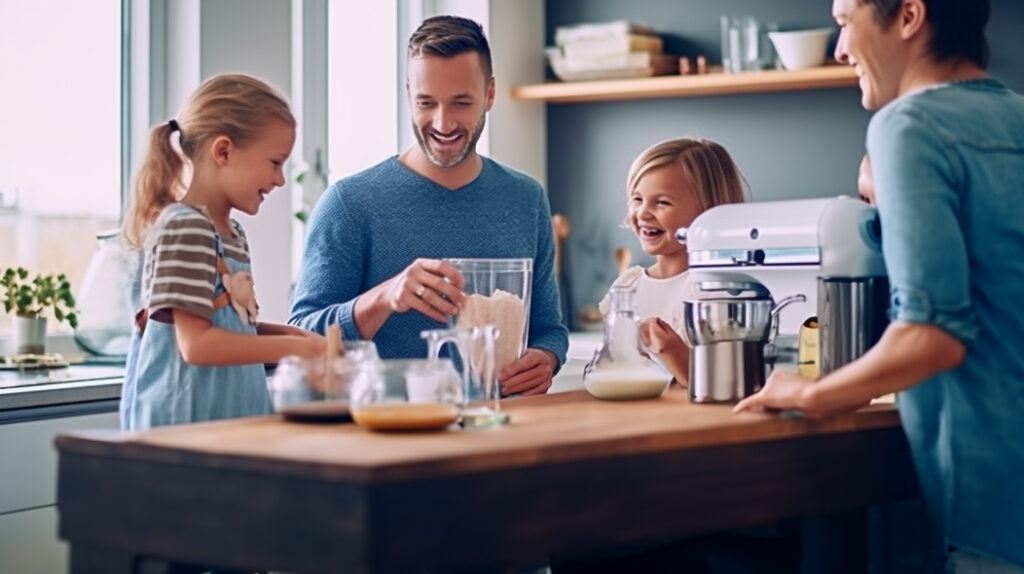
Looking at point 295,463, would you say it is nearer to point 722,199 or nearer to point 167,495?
point 167,495

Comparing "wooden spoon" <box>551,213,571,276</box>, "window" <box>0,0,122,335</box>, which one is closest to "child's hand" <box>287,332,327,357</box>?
"window" <box>0,0,122,335</box>

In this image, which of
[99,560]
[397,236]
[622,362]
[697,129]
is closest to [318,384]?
[99,560]

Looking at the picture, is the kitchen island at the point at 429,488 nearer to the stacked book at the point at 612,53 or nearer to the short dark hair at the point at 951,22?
the short dark hair at the point at 951,22

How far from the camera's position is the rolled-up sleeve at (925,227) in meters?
1.87

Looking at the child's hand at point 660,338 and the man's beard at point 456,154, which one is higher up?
the man's beard at point 456,154

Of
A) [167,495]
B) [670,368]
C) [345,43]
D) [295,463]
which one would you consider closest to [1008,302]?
[670,368]

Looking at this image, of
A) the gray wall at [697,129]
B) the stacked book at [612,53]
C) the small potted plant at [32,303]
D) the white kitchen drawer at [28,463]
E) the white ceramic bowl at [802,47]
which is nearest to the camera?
the white kitchen drawer at [28,463]

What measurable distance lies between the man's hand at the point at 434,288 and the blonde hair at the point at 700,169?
94 centimetres

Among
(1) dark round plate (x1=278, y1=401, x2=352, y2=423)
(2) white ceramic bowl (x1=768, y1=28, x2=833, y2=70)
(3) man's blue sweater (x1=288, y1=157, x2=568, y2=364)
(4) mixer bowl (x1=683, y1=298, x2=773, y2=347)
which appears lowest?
(1) dark round plate (x1=278, y1=401, x2=352, y2=423)

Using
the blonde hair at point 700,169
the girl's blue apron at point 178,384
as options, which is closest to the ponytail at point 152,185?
the girl's blue apron at point 178,384

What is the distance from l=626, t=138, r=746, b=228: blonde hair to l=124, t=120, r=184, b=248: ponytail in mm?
1039

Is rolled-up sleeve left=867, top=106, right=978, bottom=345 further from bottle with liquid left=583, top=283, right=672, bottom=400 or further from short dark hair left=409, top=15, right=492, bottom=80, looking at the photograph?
short dark hair left=409, top=15, right=492, bottom=80

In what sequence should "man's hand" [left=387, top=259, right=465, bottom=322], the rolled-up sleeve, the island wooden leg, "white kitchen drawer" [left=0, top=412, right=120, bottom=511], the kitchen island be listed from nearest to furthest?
the kitchen island
the island wooden leg
the rolled-up sleeve
"man's hand" [left=387, top=259, right=465, bottom=322]
"white kitchen drawer" [left=0, top=412, right=120, bottom=511]

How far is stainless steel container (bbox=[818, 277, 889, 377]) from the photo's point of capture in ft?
7.30
